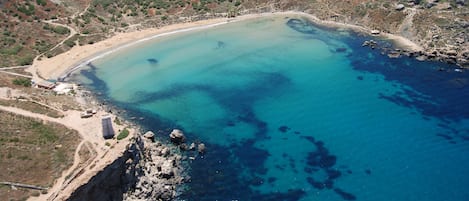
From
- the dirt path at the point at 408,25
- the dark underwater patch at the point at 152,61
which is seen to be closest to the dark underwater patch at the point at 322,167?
the dark underwater patch at the point at 152,61

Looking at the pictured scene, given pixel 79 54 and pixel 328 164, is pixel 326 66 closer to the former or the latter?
pixel 328 164

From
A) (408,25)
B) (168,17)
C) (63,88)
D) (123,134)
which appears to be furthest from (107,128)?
(408,25)

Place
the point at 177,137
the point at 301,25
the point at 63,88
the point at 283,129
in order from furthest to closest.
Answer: the point at 301,25
the point at 63,88
the point at 283,129
the point at 177,137

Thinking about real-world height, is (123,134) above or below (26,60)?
below

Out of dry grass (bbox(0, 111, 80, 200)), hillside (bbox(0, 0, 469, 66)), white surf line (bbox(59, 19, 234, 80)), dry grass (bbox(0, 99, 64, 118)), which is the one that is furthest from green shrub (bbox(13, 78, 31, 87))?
dry grass (bbox(0, 111, 80, 200))

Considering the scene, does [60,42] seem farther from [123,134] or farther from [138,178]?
[138,178]

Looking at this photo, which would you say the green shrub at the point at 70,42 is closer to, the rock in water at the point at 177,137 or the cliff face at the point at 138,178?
the rock in water at the point at 177,137

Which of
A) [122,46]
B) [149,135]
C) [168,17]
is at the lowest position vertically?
[149,135]

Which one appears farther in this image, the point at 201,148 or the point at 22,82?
the point at 22,82
